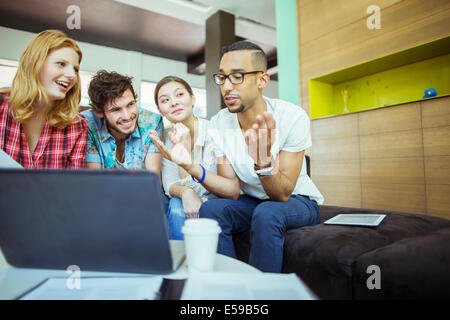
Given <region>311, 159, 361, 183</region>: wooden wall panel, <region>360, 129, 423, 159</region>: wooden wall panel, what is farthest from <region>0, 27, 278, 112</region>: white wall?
<region>360, 129, 423, 159</region>: wooden wall panel

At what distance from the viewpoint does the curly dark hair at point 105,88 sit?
146cm

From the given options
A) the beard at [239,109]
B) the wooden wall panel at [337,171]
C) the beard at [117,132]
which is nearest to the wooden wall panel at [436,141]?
the wooden wall panel at [337,171]

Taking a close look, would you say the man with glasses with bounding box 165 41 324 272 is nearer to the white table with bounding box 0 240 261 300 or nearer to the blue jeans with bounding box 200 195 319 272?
the blue jeans with bounding box 200 195 319 272

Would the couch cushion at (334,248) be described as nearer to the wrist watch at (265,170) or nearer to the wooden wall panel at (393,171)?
the wrist watch at (265,170)

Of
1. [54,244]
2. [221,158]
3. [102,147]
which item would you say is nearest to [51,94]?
[102,147]

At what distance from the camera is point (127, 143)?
1.58 m

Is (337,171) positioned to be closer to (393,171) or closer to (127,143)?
(393,171)

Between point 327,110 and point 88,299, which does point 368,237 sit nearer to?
point 88,299

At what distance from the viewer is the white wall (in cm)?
498

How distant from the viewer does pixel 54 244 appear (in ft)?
1.70

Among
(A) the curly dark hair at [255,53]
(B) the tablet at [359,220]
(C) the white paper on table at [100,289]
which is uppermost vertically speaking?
(A) the curly dark hair at [255,53]

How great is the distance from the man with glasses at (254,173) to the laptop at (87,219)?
57 centimetres

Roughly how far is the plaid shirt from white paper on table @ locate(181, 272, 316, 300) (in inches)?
39.0
